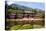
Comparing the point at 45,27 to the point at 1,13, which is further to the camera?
the point at 45,27

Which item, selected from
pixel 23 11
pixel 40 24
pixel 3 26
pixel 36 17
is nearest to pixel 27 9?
pixel 23 11

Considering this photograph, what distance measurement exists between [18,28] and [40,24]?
1.10 ft

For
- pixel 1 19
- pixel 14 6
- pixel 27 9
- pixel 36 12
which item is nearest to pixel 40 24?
pixel 36 12

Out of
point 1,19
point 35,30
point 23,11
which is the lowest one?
point 35,30

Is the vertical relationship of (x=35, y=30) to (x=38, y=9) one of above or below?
below

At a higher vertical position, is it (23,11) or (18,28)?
(23,11)

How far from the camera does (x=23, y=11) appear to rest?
4.58 feet

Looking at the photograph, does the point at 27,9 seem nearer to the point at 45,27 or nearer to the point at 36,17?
the point at 36,17

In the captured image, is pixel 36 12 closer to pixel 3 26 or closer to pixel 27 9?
pixel 27 9

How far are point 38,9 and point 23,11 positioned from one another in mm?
227

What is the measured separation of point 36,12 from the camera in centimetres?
143

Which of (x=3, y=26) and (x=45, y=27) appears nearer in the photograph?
(x=3, y=26)

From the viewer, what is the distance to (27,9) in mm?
1407

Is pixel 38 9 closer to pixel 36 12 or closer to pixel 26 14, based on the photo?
pixel 36 12
